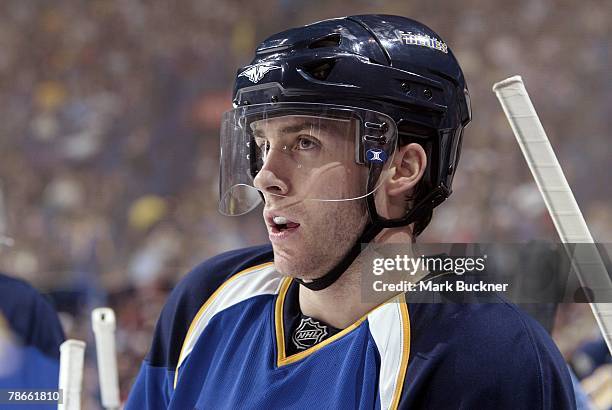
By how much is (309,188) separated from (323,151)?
0.06 m

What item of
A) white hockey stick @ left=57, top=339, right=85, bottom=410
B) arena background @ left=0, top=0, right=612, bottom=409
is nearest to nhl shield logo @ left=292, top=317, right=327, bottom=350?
white hockey stick @ left=57, top=339, right=85, bottom=410

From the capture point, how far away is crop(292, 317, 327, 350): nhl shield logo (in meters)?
1.27

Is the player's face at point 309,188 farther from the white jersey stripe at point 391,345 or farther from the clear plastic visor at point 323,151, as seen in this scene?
the white jersey stripe at point 391,345

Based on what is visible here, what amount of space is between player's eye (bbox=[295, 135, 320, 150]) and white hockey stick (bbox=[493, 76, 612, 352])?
264 mm

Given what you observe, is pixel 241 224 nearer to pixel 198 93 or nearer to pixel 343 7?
pixel 198 93

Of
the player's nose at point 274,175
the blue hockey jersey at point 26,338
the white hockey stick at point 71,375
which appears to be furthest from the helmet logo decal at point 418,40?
the blue hockey jersey at point 26,338

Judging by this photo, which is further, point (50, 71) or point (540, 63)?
point (50, 71)

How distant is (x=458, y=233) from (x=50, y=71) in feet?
7.88

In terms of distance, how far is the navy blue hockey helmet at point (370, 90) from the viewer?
124 cm

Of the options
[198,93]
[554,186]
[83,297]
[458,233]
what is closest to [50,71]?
[198,93]

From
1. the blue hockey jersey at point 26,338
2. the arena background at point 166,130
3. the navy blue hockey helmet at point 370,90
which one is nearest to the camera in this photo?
the navy blue hockey helmet at point 370,90

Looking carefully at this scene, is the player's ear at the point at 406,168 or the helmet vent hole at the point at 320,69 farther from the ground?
the helmet vent hole at the point at 320,69

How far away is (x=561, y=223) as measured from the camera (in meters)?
1.13

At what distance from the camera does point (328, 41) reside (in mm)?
1286
